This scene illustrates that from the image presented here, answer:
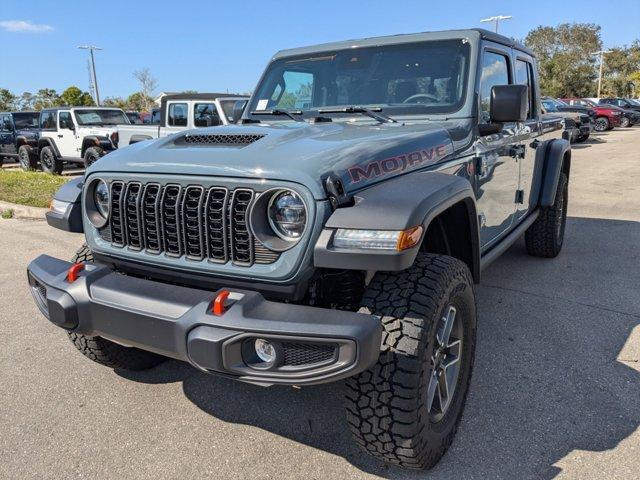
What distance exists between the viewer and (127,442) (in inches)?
101

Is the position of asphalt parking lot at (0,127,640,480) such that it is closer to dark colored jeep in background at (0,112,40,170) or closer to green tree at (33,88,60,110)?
dark colored jeep in background at (0,112,40,170)

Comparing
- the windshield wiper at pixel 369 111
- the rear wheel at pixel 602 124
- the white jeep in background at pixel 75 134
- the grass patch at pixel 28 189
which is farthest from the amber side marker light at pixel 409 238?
the rear wheel at pixel 602 124

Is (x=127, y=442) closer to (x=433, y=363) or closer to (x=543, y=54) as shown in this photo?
(x=433, y=363)

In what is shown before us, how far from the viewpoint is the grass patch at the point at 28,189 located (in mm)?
8273

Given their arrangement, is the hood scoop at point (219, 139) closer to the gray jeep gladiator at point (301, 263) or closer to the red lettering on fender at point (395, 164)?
the gray jeep gladiator at point (301, 263)

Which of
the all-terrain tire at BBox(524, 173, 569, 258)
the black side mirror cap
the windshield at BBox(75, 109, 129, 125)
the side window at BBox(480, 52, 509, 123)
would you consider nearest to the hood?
the black side mirror cap

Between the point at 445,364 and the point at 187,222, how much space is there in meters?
1.30

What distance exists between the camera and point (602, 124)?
27359 mm

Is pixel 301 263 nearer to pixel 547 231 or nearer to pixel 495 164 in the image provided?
pixel 495 164

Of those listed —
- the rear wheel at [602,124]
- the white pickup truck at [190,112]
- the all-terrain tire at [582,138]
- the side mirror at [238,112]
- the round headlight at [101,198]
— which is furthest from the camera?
the rear wheel at [602,124]

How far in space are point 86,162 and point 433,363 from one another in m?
12.1

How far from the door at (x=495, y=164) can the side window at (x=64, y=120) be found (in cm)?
1200

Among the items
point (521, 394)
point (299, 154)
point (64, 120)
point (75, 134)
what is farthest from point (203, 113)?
point (521, 394)

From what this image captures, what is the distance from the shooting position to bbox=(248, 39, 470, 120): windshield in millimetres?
3307
